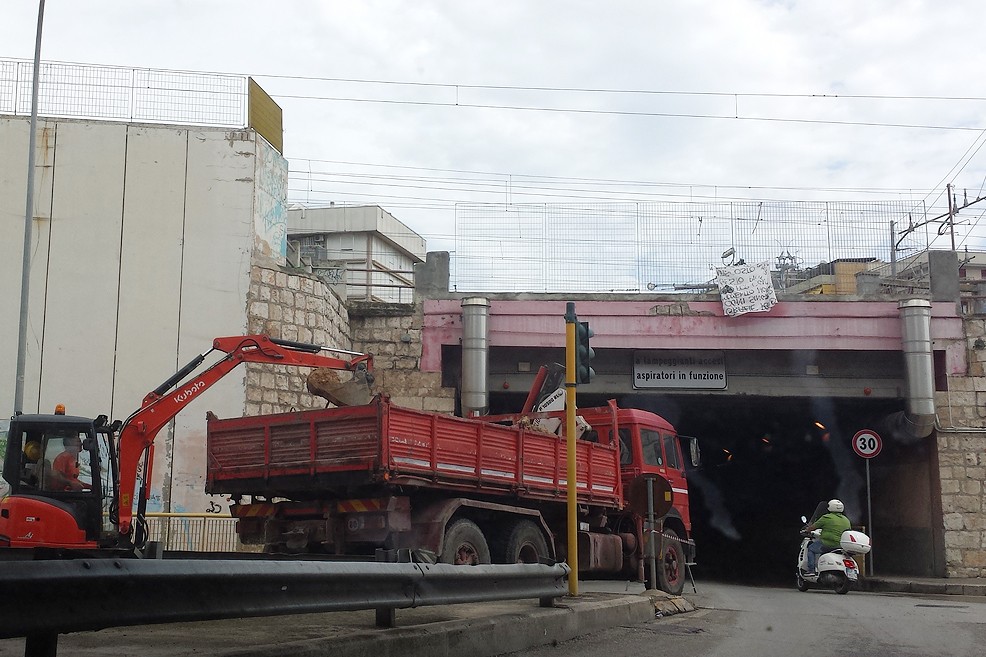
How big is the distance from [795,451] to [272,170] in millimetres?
19287

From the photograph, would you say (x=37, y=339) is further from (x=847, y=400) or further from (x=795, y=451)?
(x=795, y=451)

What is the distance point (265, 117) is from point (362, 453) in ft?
38.6

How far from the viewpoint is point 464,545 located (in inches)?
465

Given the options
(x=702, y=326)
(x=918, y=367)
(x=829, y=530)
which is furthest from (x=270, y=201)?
(x=918, y=367)

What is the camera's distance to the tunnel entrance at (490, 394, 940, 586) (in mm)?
23391

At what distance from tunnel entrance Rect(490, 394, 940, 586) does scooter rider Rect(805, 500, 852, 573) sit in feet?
8.06

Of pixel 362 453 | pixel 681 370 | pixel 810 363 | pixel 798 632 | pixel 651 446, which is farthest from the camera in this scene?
pixel 810 363

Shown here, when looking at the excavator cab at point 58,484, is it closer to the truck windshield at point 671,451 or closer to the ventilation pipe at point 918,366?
the truck windshield at point 671,451

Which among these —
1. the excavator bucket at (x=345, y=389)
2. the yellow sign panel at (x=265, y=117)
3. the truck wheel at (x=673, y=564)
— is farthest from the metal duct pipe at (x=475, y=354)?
the excavator bucket at (x=345, y=389)

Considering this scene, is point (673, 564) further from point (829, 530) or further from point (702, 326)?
point (702, 326)

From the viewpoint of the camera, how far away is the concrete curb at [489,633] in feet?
18.5

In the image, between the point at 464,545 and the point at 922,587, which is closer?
the point at 464,545

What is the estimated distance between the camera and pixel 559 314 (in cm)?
2236

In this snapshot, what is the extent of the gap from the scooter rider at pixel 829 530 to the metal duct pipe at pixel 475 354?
277 inches
